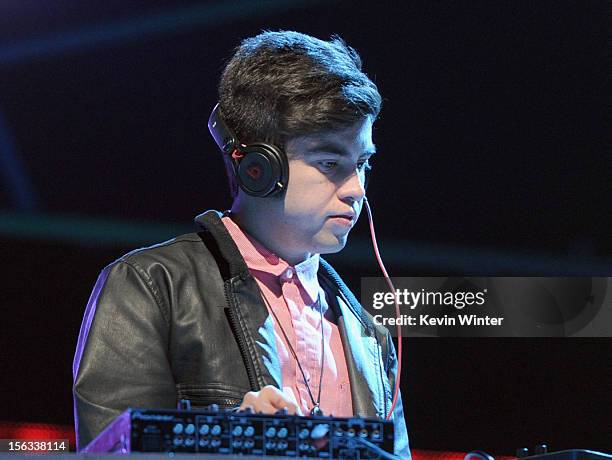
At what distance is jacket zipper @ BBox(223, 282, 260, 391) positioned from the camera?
1767 millimetres

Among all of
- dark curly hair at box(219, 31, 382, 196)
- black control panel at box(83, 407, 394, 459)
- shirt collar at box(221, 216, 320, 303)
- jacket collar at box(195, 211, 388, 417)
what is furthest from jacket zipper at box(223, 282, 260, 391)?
black control panel at box(83, 407, 394, 459)

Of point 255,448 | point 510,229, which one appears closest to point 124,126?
point 510,229

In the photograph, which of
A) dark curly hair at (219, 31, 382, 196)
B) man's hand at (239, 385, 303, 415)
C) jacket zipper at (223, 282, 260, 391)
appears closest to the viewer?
man's hand at (239, 385, 303, 415)

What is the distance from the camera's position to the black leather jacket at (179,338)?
5.49 ft

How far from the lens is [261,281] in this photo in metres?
1.95

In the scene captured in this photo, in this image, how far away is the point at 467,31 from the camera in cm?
328

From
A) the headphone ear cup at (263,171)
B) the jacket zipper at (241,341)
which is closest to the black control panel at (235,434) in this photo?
the jacket zipper at (241,341)

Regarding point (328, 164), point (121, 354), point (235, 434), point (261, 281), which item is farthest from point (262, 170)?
point (235, 434)

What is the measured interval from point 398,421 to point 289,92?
0.70 meters

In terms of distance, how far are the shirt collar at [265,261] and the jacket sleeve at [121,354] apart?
0.23m

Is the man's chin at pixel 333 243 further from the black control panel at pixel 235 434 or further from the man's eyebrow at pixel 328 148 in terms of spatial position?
the black control panel at pixel 235 434

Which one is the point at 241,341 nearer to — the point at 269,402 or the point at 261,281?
the point at 261,281

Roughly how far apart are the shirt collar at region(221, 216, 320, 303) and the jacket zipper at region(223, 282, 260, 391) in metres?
0.10

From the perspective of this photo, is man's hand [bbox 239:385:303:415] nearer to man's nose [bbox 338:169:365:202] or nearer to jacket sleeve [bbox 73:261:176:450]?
jacket sleeve [bbox 73:261:176:450]
